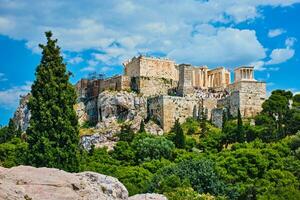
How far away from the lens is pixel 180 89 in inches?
3354

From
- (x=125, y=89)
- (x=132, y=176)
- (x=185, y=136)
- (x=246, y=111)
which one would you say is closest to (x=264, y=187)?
(x=132, y=176)

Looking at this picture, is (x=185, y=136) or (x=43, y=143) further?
(x=185, y=136)

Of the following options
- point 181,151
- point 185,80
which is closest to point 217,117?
point 185,80

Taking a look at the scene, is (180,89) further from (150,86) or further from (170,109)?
(170,109)

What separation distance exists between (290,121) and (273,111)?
10.1ft

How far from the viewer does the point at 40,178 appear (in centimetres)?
1442

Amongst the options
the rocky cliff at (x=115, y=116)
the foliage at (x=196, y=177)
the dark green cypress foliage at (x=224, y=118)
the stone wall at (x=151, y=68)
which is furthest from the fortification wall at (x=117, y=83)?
the foliage at (x=196, y=177)

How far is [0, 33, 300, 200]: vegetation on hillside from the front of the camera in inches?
1243

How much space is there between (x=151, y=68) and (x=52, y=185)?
71.6 meters

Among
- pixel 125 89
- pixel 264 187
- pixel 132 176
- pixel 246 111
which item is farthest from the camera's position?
pixel 125 89

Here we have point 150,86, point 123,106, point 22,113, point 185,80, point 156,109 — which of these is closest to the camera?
point 156,109

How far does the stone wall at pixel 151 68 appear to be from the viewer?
84812 millimetres

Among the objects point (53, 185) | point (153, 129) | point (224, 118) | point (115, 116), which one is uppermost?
point (115, 116)

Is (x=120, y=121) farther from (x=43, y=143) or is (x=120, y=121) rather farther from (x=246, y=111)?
(x=43, y=143)
